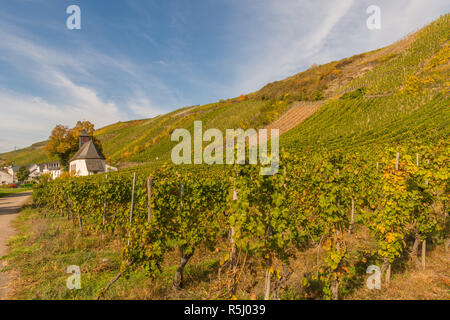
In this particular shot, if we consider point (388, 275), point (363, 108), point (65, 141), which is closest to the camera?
point (388, 275)

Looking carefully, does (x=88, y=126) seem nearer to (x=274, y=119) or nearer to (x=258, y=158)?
(x=274, y=119)

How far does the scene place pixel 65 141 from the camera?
145ft

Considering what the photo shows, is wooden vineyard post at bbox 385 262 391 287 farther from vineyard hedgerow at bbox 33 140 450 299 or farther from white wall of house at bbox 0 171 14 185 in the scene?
white wall of house at bbox 0 171 14 185

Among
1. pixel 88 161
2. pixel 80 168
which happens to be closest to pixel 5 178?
pixel 80 168

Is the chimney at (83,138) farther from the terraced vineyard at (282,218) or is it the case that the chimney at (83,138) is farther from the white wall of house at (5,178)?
the white wall of house at (5,178)

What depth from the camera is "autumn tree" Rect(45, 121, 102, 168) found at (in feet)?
143

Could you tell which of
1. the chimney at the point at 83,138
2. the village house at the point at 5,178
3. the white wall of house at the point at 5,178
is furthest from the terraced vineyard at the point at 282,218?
the white wall of house at the point at 5,178

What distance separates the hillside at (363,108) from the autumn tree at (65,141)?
→ 930cm

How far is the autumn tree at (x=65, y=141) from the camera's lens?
43594 millimetres

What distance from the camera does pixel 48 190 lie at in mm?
14312

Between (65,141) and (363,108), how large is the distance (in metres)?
55.7

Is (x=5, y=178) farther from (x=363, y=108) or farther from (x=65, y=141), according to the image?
(x=363, y=108)

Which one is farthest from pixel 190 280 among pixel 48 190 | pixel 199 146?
pixel 199 146

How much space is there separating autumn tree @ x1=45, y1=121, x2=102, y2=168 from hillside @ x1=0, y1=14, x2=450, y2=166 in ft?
30.5
